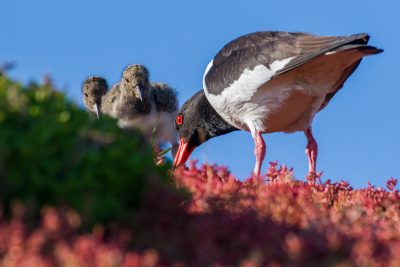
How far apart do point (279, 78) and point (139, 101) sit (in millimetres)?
4661

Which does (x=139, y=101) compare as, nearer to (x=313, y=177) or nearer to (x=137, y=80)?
(x=137, y=80)

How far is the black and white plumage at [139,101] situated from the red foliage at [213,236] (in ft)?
23.9

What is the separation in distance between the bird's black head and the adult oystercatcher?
1.32 m

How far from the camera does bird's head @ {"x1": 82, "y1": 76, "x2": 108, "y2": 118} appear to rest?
15391 millimetres

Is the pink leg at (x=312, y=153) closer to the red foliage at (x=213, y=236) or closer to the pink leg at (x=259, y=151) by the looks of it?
the pink leg at (x=259, y=151)

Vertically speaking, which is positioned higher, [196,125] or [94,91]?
[94,91]

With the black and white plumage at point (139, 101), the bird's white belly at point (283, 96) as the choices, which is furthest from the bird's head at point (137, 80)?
the bird's white belly at point (283, 96)

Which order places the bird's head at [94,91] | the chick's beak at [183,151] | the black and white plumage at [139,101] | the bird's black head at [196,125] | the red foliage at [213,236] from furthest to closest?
1. the bird's head at [94,91]
2. the black and white plumage at [139,101]
3. the chick's beak at [183,151]
4. the bird's black head at [196,125]
5. the red foliage at [213,236]

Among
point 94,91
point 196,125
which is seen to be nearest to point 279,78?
point 196,125

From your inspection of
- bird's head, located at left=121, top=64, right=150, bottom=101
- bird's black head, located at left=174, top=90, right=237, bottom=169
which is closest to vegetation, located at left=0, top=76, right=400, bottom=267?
bird's black head, located at left=174, top=90, right=237, bottom=169

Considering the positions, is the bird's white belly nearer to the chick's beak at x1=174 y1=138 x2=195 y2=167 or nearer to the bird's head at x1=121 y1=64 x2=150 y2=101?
the chick's beak at x1=174 y1=138 x2=195 y2=167

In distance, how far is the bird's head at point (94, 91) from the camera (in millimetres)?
15391

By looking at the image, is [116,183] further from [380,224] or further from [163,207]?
[380,224]

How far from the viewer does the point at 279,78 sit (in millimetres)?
10070
